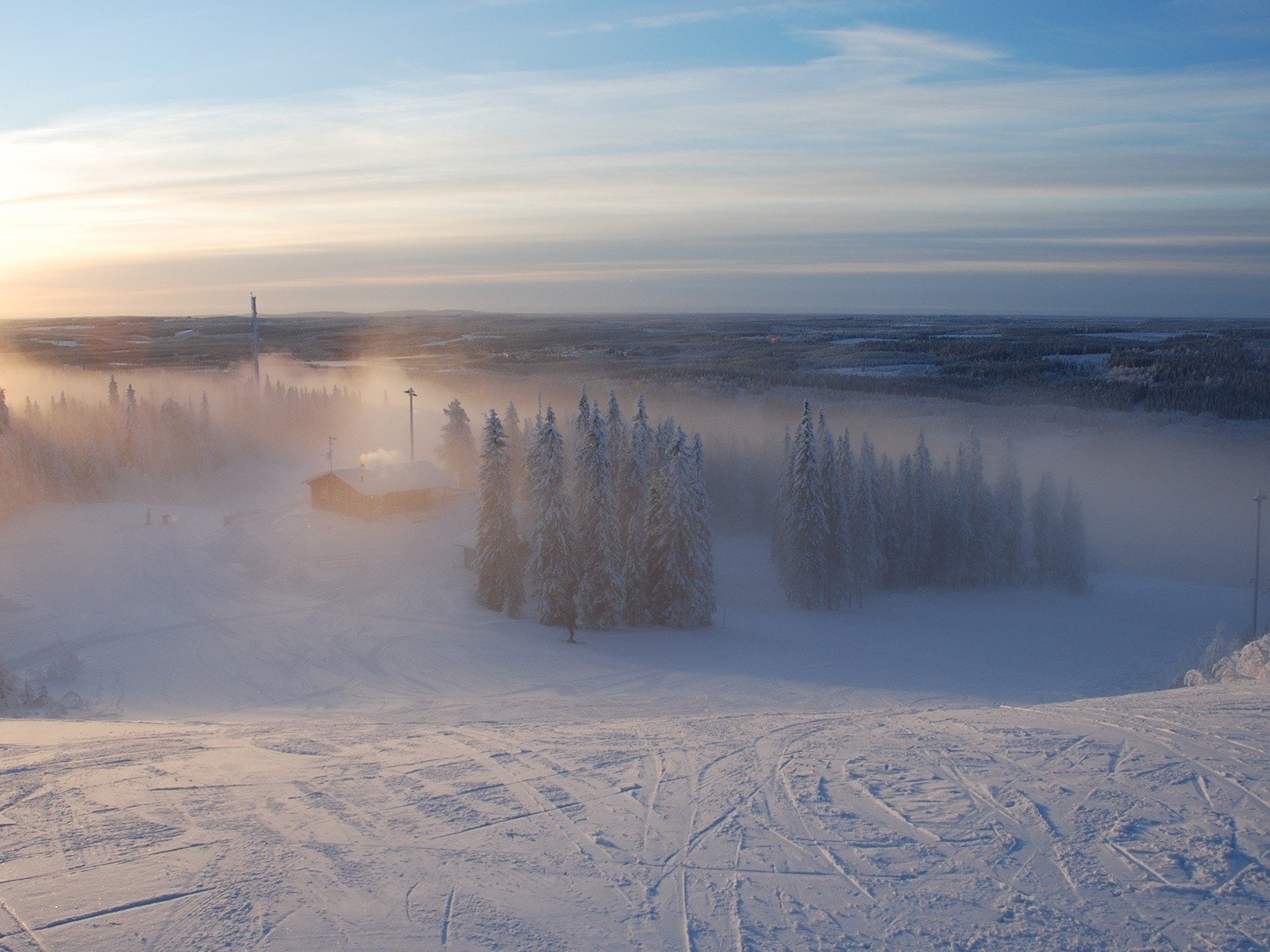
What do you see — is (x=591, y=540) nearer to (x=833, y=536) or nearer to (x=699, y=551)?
(x=699, y=551)

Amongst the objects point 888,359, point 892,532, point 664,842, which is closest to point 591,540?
point 892,532

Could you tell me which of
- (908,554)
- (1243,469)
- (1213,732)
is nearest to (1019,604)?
(908,554)

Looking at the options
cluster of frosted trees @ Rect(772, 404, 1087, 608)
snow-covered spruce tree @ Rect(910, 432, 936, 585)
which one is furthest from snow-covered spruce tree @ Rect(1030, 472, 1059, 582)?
snow-covered spruce tree @ Rect(910, 432, 936, 585)

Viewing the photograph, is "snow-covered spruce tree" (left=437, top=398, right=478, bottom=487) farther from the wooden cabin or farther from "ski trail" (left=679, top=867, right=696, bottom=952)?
"ski trail" (left=679, top=867, right=696, bottom=952)

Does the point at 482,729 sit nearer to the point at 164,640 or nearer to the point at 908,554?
the point at 164,640

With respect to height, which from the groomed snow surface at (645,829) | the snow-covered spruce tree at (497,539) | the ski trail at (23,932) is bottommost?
the snow-covered spruce tree at (497,539)

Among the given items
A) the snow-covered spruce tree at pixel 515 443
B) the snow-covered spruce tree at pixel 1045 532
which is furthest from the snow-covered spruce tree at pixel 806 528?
the snow-covered spruce tree at pixel 515 443

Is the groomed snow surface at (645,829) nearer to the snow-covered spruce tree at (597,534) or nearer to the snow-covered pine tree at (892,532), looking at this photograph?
the snow-covered spruce tree at (597,534)
